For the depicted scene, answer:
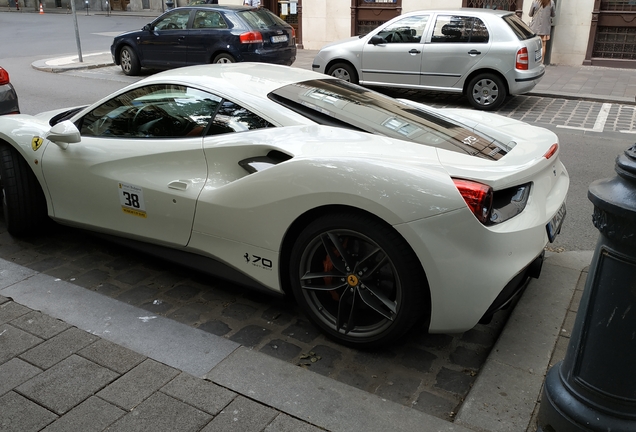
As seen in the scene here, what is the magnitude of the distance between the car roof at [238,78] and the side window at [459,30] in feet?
21.9

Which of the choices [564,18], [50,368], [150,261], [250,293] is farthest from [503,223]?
[564,18]

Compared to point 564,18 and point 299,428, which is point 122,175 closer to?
point 299,428

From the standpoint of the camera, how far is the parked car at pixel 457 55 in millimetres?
9852

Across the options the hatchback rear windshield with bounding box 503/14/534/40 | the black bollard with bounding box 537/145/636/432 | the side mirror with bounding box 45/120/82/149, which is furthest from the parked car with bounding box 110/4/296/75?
the black bollard with bounding box 537/145/636/432

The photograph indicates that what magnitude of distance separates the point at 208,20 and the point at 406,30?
4432 mm

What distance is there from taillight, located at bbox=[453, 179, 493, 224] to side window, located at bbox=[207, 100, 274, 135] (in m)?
1.22

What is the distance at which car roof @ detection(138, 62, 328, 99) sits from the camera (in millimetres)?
3658

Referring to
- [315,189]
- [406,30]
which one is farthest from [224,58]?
[315,189]

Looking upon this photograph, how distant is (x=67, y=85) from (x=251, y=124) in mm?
10470

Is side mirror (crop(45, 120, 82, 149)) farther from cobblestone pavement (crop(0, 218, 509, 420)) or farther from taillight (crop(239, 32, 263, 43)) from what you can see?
taillight (crop(239, 32, 263, 43))

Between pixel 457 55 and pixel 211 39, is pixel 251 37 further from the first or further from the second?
pixel 457 55

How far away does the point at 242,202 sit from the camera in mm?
3314

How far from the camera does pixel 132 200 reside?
3.83m

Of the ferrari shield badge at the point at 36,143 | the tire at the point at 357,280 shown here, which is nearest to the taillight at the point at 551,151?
the tire at the point at 357,280
